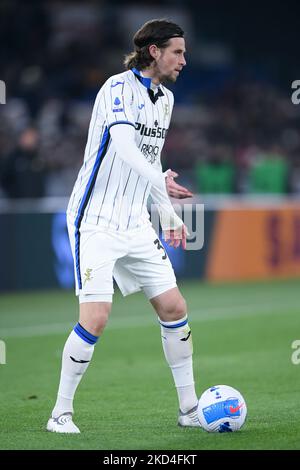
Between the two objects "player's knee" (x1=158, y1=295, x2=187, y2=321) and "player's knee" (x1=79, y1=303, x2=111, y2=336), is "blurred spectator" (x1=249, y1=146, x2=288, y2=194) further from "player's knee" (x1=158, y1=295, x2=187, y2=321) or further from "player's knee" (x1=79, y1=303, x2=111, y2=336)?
"player's knee" (x1=79, y1=303, x2=111, y2=336)

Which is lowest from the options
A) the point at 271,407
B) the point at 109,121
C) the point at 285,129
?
the point at 285,129

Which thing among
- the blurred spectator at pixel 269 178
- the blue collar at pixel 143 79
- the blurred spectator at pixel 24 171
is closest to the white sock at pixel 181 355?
the blue collar at pixel 143 79

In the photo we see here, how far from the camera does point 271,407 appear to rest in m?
7.25

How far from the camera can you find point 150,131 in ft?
21.4

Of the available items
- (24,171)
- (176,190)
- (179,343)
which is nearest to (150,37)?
(176,190)

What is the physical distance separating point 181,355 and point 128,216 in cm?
95

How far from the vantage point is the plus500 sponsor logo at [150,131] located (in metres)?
6.45

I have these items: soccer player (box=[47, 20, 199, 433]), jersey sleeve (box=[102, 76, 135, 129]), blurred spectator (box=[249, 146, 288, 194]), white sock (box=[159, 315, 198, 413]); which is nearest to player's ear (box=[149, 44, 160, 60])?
soccer player (box=[47, 20, 199, 433])

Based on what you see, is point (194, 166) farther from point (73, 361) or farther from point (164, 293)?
point (73, 361)

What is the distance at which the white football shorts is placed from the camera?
20.8 feet
